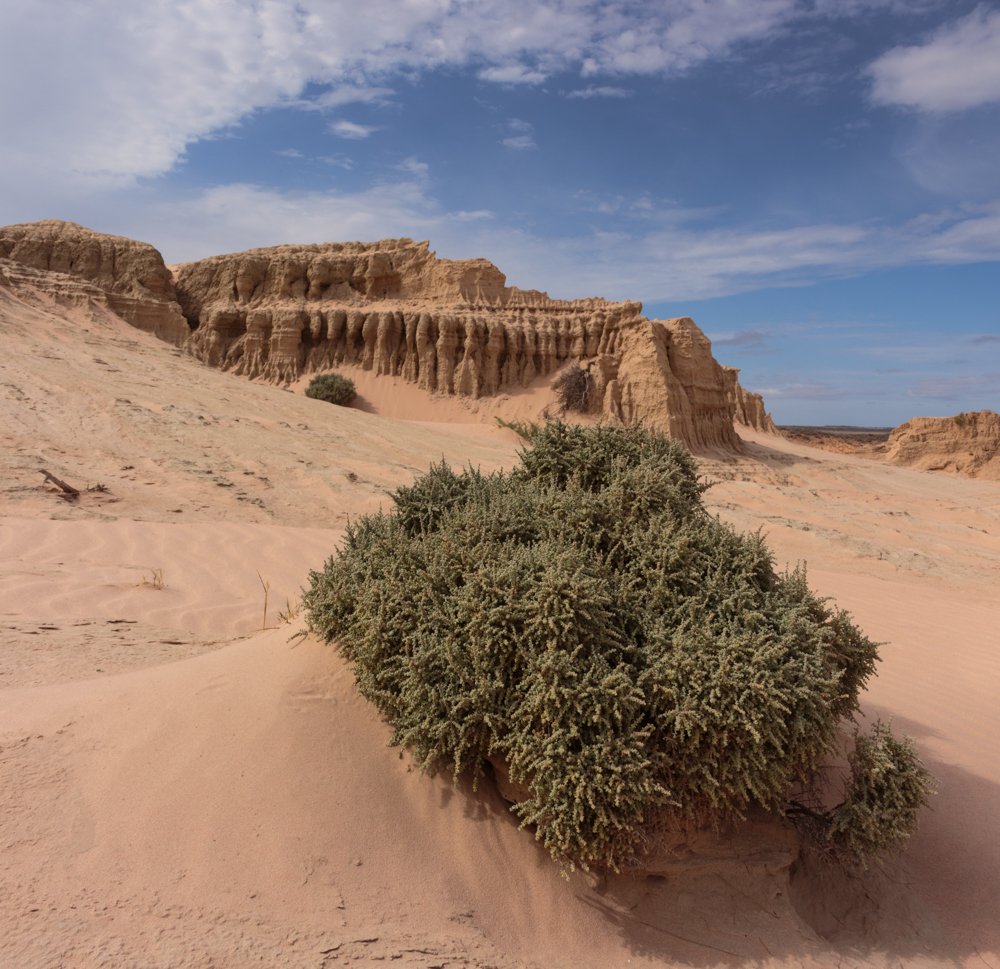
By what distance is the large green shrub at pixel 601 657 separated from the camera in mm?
3213

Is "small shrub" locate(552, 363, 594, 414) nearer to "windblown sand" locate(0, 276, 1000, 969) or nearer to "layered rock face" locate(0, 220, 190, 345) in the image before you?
"layered rock face" locate(0, 220, 190, 345)

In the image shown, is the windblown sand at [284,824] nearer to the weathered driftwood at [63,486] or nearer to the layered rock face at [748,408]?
the weathered driftwood at [63,486]

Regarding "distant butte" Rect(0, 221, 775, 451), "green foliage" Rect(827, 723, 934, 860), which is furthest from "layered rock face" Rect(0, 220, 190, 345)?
"green foliage" Rect(827, 723, 934, 860)

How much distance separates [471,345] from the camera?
30.6 meters

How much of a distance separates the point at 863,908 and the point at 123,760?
12.8 feet

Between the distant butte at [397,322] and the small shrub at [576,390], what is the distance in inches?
13.3

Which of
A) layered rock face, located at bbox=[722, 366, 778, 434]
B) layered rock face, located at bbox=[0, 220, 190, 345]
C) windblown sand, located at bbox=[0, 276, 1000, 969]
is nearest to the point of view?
windblown sand, located at bbox=[0, 276, 1000, 969]

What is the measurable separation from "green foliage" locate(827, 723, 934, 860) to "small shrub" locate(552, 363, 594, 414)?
2607 cm

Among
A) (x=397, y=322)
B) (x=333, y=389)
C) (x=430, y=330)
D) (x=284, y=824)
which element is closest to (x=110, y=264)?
(x=333, y=389)

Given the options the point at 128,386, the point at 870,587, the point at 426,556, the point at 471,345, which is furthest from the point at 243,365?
the point at 426,556

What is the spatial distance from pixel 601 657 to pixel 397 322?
2965cm

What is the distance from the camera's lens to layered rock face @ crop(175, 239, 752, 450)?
2917 centimetres

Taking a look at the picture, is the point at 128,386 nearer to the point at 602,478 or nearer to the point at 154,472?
the point at 154,472

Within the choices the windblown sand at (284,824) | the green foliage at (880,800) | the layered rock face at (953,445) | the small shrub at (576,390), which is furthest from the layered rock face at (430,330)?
the green foliage at (880,800)
